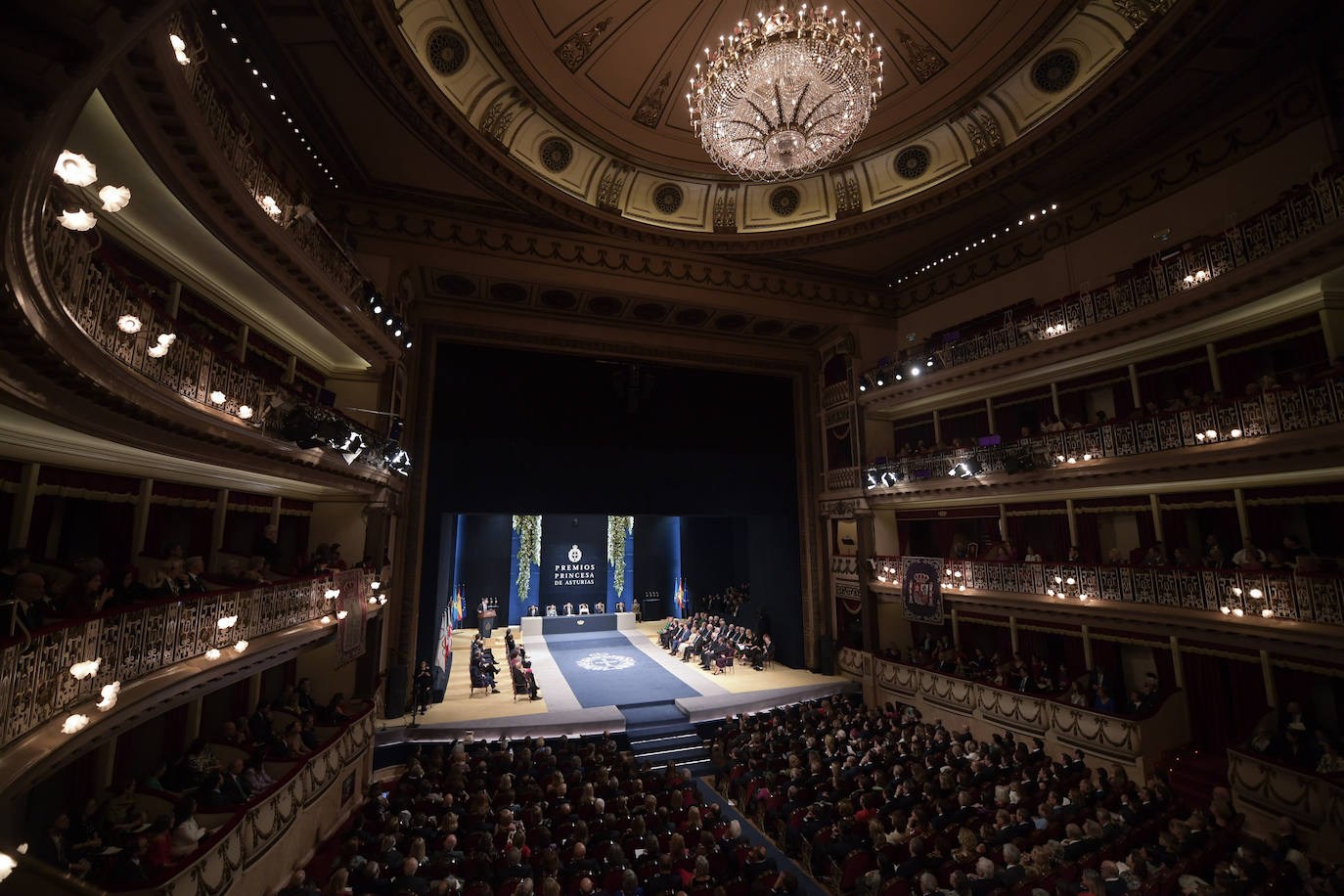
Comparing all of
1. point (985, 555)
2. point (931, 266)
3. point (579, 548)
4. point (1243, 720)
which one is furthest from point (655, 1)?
point (579, 548)

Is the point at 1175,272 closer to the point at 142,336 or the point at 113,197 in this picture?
the point at 113,197

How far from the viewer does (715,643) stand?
65.6 feet

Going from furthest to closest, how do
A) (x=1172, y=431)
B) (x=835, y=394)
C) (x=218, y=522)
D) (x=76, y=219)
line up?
(x=835, y=394), (x=1172, y=431), (x=218, y=522), (x=76, y=219)

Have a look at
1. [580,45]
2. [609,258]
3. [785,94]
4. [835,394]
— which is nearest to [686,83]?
[580,45]

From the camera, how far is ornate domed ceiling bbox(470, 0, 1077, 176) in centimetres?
1230

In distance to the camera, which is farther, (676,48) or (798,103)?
(676,48)

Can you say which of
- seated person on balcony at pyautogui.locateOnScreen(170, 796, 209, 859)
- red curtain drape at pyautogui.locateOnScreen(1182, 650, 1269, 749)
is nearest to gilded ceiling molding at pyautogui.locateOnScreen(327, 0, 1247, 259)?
red curtain drape at pyautogui.locateOnScreen(1182, 650, 1269, 749)

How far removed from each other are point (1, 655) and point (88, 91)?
3963 mm

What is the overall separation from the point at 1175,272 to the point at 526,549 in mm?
25059

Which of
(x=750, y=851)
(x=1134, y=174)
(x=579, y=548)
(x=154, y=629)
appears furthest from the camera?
(x=579, y=548)

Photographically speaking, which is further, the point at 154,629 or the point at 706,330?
the point at 706,330

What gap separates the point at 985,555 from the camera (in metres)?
15.6

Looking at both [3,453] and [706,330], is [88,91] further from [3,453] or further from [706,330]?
[706,330]

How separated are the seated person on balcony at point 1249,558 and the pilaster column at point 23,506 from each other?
17731 mm
